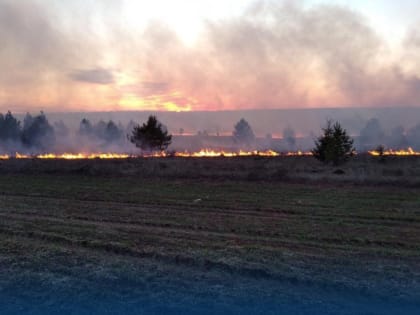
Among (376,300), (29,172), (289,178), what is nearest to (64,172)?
(29,172)

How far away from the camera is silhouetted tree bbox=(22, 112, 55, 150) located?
118 metres

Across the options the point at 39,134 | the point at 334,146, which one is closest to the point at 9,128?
the point at 39,134

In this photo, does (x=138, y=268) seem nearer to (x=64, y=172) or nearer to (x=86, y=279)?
(x=86, y=279)

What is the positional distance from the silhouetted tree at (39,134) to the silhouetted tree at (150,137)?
52.2 m

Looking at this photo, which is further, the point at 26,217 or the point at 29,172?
the point at 29,172

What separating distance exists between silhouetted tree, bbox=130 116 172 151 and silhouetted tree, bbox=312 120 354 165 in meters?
33.9

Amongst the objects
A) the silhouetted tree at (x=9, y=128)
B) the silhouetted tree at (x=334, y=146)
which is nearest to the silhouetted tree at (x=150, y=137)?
the silhouetted tree at (x=334, y=146)

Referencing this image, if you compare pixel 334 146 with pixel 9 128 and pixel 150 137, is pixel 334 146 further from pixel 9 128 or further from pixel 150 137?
pixel 9 128

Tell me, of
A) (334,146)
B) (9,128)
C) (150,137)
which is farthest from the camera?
(9,128)

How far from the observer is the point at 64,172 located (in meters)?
40.4

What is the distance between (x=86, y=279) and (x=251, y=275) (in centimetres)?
320

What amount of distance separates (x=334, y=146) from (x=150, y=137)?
35559 mm

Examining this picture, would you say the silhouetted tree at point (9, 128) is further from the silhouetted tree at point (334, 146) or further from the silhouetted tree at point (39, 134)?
the silhouetted tree at point (334, 146)

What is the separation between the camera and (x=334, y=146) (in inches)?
1547
